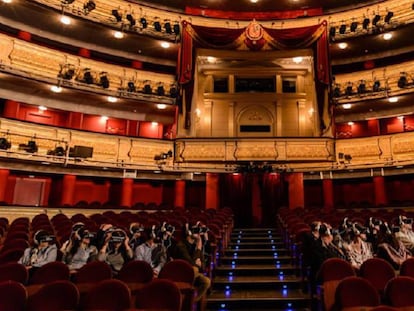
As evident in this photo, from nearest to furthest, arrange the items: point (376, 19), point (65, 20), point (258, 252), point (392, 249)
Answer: point (392, 249), point (258, 252), point (65, 20), point (376, 19)

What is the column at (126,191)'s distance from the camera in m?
9.58

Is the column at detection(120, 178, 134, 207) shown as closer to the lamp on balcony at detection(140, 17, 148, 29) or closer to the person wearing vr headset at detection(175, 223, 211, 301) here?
the lamp on balcony at detection(140, 17, 148, 29)

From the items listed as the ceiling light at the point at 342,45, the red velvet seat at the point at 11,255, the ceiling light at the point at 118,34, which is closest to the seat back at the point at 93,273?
the red velvet seat at the point at 11,255

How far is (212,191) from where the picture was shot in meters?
9.31

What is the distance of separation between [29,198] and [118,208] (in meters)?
2.84

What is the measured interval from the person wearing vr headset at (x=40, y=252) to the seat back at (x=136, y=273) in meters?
0.89

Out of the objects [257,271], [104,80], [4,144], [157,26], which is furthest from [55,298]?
[157,26]

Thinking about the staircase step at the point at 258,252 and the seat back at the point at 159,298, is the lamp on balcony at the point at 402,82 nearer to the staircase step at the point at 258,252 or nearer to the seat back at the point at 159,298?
the staircase step at the point at 258,252

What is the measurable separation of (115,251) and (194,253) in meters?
0.86

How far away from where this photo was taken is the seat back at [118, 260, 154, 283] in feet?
9.93

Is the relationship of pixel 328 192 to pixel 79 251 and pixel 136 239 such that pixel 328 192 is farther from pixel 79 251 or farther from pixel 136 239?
pixel 79 251

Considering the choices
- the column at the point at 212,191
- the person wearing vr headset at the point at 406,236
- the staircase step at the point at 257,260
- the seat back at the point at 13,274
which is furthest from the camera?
the column at the point at 212,191

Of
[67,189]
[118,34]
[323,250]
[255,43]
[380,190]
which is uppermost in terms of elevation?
[118,34]

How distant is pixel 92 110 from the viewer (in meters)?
10.5
